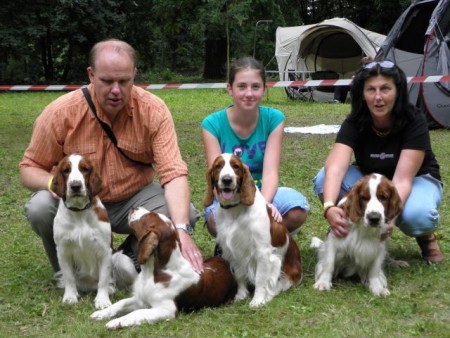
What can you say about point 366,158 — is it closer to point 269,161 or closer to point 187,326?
point 269,161

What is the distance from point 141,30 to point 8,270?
2997 centimetres

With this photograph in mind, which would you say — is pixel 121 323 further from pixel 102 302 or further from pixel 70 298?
pixel 70 298

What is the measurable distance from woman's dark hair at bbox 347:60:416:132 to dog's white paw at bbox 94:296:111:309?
7.02 ft

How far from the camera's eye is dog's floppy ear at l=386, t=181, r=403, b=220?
4051 millimetres

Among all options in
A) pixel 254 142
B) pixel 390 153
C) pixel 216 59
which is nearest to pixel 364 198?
pixel 390 153

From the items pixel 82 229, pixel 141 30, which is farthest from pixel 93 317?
pixel 141 30

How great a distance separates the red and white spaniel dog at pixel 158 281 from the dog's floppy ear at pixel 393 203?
1238 mm

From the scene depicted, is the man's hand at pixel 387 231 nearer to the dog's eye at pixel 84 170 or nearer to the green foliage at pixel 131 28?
the dog's eye at pixel 84 170

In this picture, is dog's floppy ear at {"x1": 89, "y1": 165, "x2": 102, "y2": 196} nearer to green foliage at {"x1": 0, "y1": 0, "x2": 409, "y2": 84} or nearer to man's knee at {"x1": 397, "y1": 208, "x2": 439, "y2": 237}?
man's knee at {"x1": 397, "y1": 208, "x2": 439, "y2": 237}

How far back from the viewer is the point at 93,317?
372 centimetres

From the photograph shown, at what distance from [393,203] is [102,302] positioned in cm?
190

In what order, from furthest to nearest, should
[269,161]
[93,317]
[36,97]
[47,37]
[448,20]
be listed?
[47,37]
[36,97]
[448,20]
[269,161]
[93,317]

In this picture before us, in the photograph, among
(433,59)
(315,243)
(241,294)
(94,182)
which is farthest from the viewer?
(433,59)

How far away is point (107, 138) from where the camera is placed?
14.3 feet
